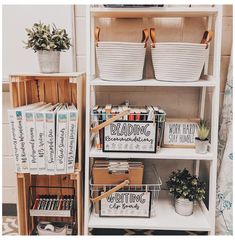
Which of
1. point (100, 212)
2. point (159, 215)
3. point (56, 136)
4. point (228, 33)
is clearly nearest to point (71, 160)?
point (56, 136)

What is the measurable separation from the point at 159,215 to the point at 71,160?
521mm

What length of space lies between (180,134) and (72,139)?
20.6 inches

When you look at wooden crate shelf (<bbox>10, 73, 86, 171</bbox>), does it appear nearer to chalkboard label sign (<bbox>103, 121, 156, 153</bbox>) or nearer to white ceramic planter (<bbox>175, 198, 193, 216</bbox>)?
chalkboard label sign (<bbox>103, 121, 156, 153</bbox>)

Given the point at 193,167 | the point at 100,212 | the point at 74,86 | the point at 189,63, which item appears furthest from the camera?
the point at 193,167

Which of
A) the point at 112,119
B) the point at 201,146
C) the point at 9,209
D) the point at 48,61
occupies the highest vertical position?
the point at 48,61

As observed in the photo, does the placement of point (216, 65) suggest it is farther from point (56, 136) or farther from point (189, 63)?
point (56, 136)

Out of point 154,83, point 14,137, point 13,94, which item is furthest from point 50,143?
point 154,83

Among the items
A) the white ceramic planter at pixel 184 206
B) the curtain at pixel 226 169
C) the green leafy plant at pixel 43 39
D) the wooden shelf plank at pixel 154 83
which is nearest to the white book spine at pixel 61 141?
the wooden shelf plank at pixel 154 83

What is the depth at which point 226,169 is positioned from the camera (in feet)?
4.32

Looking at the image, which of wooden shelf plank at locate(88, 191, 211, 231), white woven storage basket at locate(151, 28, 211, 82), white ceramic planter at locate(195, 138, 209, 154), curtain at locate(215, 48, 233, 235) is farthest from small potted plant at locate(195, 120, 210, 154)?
wooden shelf plank at locate(88, 191, 211, 231)

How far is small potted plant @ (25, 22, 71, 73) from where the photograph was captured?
1.26 meters

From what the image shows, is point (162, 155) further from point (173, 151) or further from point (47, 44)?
point (47, 44)

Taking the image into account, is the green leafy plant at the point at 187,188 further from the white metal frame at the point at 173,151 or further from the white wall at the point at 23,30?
the white wall at the point at 23,30
